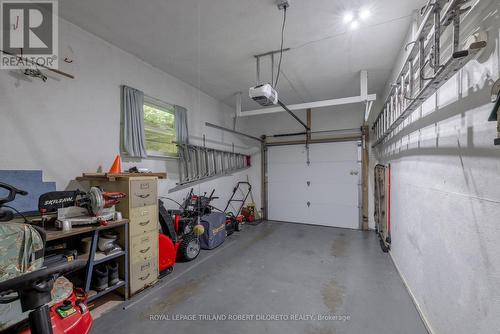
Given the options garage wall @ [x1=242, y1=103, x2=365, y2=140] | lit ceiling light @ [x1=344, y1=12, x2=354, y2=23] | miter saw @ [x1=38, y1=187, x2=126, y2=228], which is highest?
lit ceiling light @ [x1=344, y1=12, x2=354, y2=23]

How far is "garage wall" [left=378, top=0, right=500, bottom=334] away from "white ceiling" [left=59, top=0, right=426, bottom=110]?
1223 mm

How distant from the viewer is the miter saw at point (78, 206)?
1890 mm

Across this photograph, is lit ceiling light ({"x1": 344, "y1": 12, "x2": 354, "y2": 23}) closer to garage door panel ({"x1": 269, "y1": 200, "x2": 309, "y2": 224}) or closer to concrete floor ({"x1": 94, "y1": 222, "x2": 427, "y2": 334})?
concrete floor ({"x1": 94, "y1": 222, "x2": 427, "y2": 334})

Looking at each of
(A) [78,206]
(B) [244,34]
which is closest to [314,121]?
(B) [244,34]

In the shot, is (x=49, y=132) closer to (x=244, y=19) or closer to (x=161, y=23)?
(x=161, y=23)

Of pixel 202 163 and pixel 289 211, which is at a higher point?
pixel 202 163

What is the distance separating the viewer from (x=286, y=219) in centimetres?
586

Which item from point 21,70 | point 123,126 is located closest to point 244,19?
point 123,126

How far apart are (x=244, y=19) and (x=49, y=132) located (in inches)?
94.8

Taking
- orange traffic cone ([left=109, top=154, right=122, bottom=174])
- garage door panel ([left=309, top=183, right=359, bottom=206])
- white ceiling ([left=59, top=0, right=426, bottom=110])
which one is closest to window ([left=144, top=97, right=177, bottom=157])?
white ceiling ([left=59, top=0, right=426, bottom=110])

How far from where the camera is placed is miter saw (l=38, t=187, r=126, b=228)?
1.89m

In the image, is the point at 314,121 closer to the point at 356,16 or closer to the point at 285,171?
the point at 285,171

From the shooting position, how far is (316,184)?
550 cm

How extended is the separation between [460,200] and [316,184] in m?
4.19
